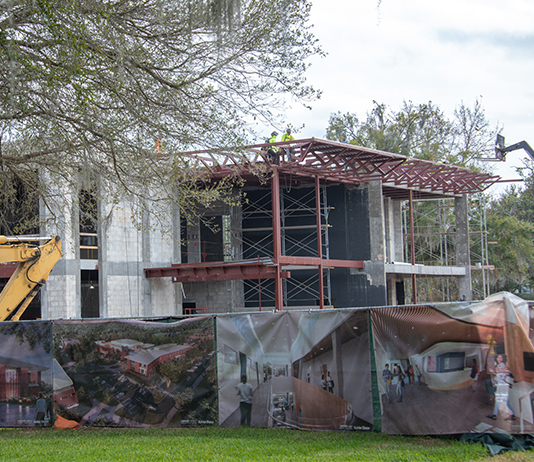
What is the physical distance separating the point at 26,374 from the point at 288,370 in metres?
4.41

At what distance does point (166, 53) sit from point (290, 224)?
20.7 m

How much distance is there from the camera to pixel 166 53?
440 inches

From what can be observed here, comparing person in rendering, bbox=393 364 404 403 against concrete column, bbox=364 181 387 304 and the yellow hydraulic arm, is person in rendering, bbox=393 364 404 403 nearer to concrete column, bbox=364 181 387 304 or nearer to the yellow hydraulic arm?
the yellow hydraulic arm

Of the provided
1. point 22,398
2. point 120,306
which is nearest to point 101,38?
point 22,398

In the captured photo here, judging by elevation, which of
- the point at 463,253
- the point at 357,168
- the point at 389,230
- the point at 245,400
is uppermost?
the point at 357,168

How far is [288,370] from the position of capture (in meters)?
8.48

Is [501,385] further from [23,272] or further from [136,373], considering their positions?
[23,272]

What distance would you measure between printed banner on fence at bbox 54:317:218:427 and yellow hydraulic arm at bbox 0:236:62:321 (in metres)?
4.10

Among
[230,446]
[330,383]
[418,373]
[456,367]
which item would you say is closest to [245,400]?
[230,446]

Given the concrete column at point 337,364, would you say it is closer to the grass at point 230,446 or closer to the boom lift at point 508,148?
the grass at point 230,446

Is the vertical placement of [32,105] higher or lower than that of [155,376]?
higher

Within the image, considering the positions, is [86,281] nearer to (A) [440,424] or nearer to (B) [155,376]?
(B) [155,376]

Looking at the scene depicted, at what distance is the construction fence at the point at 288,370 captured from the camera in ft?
24.6

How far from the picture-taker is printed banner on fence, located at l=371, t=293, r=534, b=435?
7270mm
